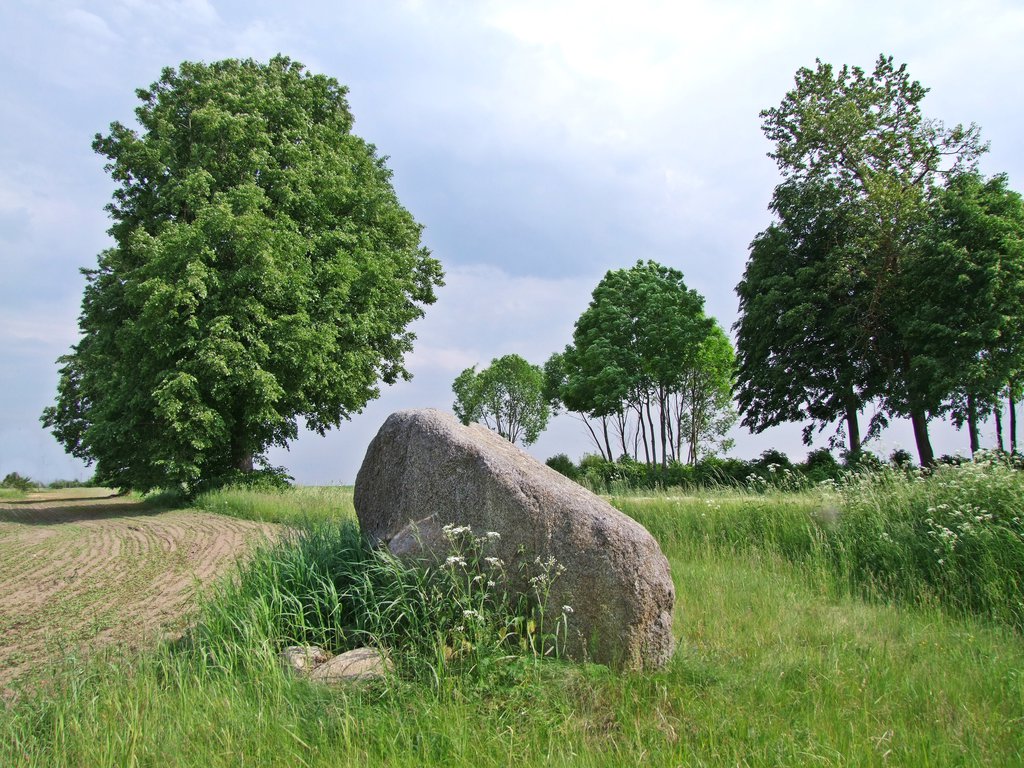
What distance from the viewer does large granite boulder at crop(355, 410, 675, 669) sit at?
510 cm

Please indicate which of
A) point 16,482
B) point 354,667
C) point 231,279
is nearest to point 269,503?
point 231,279

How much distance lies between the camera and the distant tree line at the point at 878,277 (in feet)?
80.6

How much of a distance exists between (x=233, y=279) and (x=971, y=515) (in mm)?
20881

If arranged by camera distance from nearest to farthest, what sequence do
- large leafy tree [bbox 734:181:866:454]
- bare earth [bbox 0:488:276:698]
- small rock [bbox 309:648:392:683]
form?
small rock [bbox 309:648:392:683] < bare earth [bbox 0:488:276:698] < large leafy tree [bbox 734:181:866:454]

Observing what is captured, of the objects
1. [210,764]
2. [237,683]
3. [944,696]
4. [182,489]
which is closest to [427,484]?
[237,683]

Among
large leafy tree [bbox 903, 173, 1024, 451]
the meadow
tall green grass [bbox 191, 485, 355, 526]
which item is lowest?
the meadow

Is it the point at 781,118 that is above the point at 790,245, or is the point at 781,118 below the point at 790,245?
above

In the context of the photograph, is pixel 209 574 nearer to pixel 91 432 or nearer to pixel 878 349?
pixel 91 432

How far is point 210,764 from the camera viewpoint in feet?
12.5

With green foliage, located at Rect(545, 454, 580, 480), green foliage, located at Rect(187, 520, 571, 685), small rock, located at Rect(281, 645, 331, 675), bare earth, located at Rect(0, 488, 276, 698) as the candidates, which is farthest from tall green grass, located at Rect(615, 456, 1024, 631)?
green foliage, located at Rect(545, 454, 580, 480)

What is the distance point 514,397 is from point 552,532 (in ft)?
171

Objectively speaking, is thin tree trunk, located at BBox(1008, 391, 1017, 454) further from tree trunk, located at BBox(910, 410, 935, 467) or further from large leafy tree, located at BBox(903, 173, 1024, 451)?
tree trunk, located at BBox(910, 410, 935, 467)

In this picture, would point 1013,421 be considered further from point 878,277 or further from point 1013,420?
point 878,277

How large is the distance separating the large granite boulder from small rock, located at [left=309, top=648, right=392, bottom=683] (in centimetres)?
93
